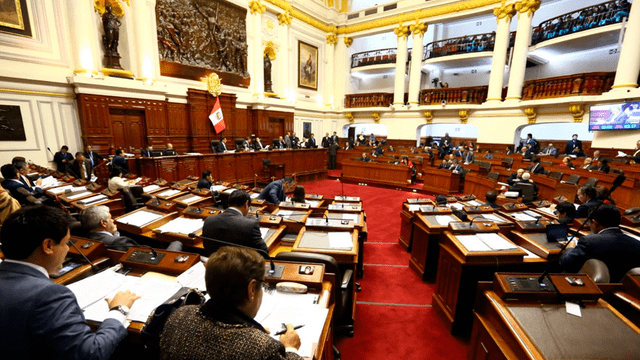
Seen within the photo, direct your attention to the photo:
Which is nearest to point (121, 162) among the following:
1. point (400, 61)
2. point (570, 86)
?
point (400, 61)

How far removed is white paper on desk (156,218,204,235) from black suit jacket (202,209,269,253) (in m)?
0.52

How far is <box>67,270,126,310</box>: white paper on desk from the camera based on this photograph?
1446mm

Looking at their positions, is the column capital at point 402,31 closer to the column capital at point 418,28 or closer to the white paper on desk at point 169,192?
the column capital at point 418,28

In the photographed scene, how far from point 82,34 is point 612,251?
10391 millimetres

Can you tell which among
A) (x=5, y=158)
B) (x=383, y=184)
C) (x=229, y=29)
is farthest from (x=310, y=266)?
(x=229, y=29)

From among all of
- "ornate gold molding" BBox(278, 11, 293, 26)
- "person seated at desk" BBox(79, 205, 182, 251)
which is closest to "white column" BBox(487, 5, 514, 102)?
"ornate gold molding" BBox(278, 11, 293, 26)

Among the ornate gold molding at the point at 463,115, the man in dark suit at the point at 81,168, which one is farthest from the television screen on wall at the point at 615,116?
the man in dark suit at the point at 81,168

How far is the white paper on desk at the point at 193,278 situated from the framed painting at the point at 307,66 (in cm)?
1283

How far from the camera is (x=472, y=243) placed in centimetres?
237

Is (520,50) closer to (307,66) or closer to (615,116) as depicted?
(615,116)

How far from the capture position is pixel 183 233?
2.54 m

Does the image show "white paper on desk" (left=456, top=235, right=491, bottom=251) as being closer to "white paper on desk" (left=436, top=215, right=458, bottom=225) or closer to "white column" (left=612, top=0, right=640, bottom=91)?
"white paper on desk" (left=436, top=215, right=458, bottom=225)

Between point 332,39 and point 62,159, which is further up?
point 332,39

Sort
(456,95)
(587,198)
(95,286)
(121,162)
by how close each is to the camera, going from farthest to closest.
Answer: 1. (456,95)
2. (121,162)
3. (587,198)
4. (95,286)
